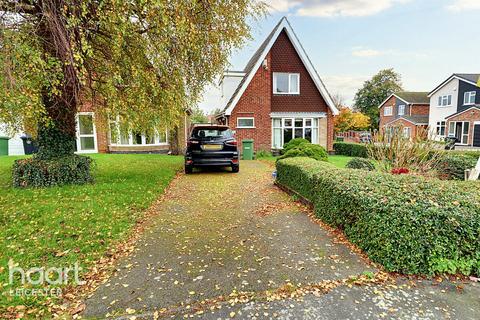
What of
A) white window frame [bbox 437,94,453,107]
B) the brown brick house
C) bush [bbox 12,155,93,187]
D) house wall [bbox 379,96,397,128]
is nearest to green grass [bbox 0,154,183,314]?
bush [bbox 12,155,93,187]

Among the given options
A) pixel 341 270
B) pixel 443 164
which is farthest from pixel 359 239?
pixel 443 164

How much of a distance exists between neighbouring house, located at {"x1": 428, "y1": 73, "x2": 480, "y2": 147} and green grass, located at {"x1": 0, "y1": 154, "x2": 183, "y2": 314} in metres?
28.0

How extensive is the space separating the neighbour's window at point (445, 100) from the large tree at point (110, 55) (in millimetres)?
35964

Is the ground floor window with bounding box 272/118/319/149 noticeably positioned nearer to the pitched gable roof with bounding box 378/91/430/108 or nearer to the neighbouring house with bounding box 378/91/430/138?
the neighbouring house with bounding box 378/91/430/138

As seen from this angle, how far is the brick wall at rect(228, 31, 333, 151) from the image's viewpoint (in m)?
17.4

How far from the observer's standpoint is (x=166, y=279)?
312cm

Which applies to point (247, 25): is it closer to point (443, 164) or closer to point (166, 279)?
point (166, 279)

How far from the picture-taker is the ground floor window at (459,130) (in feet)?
91.9

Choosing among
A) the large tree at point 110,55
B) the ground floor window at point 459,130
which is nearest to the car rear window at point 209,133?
the large tree at point 110,55

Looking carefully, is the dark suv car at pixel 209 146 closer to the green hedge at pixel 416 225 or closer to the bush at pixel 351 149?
the green hedge at pixel 416 225

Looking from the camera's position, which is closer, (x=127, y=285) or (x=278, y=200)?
(x=127, y=285)

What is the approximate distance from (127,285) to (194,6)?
5251 millimetres

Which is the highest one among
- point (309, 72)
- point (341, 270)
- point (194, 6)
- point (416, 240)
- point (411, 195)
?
point (309, 72)

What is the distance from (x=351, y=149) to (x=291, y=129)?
4.98 metres
